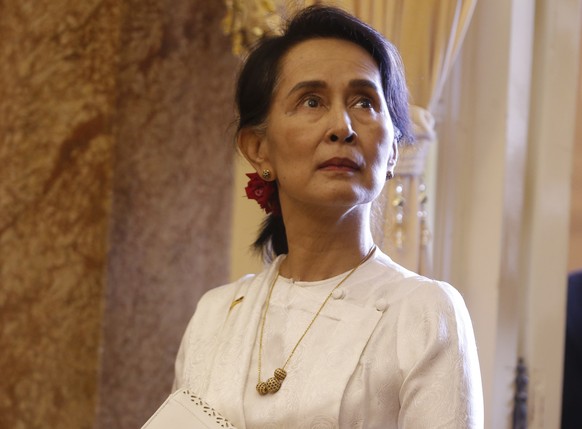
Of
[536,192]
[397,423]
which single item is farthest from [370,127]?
[536,192]

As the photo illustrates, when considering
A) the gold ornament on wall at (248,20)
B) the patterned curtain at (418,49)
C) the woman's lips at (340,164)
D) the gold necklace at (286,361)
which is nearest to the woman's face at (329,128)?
the woman's lips at (340,164)

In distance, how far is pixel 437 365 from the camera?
5.48ft

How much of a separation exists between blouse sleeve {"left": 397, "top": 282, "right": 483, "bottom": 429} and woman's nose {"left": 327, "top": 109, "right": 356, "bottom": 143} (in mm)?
332

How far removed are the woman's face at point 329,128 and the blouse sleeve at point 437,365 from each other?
0.86 ft

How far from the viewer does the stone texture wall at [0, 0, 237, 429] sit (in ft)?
9.20

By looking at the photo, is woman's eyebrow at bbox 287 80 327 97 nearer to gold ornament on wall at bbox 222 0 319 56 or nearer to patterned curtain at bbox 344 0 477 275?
patterned curtain at bbox 344 0 477 275

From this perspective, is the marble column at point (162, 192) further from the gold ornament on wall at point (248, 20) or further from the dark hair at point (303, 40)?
the dark hair at point (303, 40)

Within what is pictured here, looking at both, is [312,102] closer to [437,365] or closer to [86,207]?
[437,365]

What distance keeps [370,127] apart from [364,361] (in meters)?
0.46

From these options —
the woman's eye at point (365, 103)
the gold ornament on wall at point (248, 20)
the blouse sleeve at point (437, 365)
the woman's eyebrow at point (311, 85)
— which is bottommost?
the blouse sleeve at point (437, 365)

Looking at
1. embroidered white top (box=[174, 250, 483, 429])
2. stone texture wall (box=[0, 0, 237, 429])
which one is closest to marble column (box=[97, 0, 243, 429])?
stone texture wall (box=[0, 0, 237, 429])

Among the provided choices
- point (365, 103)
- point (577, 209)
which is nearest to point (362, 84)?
point (365, 103)

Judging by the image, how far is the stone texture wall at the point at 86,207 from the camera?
2.80 metres

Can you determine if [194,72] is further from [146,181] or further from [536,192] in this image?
[536,192]
